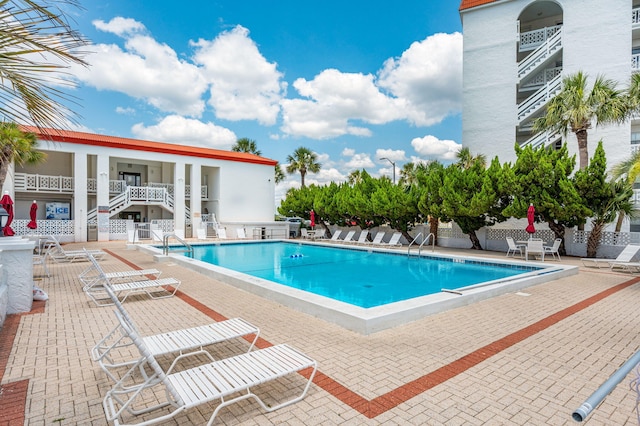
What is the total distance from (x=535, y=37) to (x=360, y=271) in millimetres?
24525

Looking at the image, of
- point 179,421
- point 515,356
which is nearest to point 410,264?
point 515,356

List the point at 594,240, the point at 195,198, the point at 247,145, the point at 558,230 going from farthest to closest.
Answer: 1. the point at 247,145
2. the point at 195,198
3. the point at 558,230
4. the point at 594,240

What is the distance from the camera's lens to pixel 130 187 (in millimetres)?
24500

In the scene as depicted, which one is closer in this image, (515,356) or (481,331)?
(515,356)

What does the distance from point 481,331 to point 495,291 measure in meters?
2.79

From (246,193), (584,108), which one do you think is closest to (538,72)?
(584,108)

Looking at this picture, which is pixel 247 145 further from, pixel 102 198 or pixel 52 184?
pixel 52 184

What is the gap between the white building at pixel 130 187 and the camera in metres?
22.5

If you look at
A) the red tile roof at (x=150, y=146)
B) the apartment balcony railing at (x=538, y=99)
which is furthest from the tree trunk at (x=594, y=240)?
the red tile roof at (x=150, y=146)

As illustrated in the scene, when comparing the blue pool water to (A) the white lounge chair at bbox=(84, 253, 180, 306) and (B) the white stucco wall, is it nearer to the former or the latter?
(A) the white lounge chair at bbox=(84, 253, 180, 306)

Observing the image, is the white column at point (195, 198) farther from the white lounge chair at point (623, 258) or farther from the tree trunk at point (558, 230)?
the white lounge chair at point (623, 258)

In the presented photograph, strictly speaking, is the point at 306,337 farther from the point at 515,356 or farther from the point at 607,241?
the point at 607,241

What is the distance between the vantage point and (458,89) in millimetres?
28875

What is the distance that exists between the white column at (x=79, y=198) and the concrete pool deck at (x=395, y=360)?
17227mm
